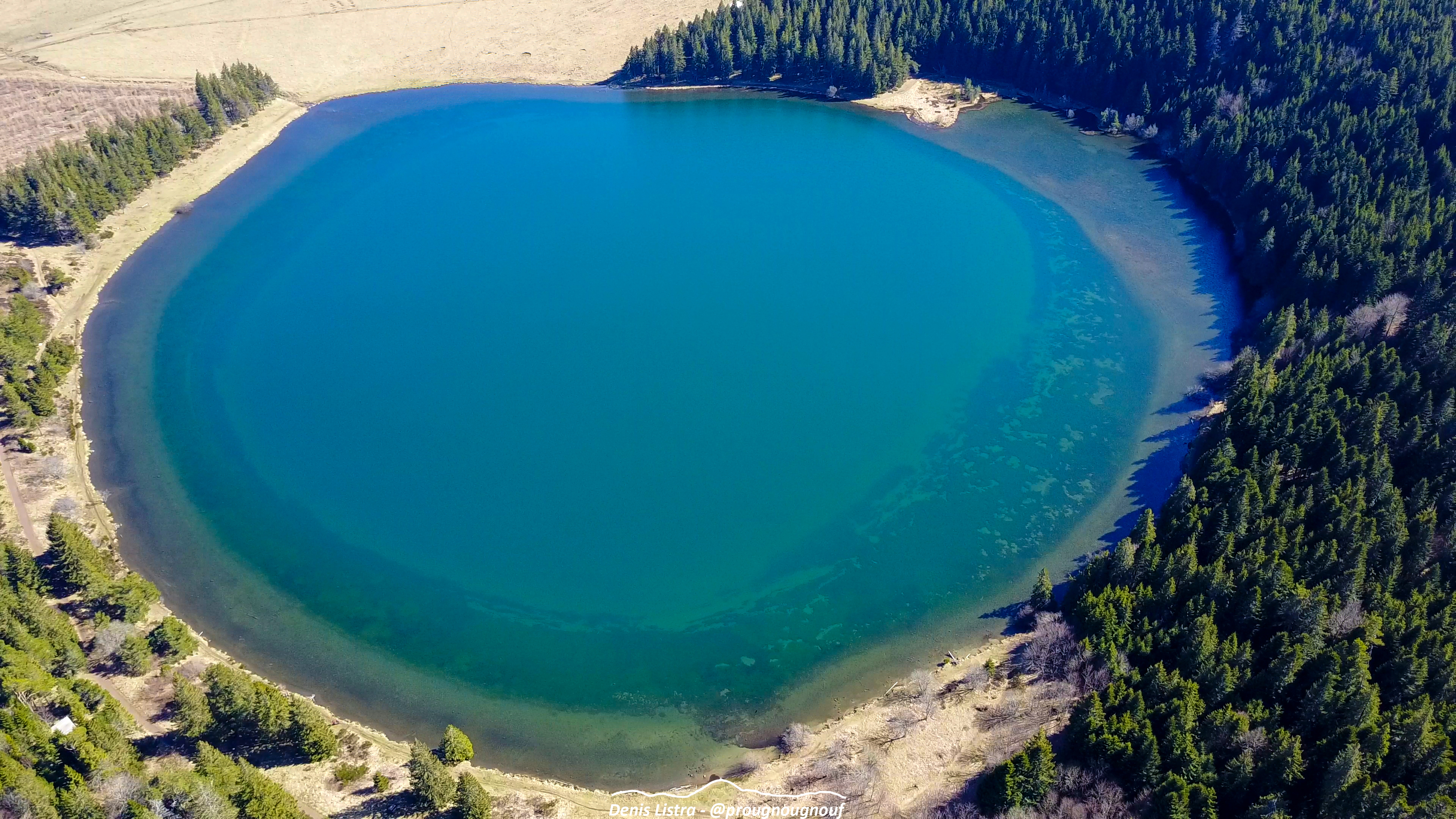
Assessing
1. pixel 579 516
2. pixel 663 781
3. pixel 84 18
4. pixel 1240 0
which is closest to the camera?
pixel 663 781

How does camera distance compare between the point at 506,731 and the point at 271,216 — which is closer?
the point at 506,731

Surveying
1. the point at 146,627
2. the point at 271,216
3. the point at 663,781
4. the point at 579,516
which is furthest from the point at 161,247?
the point at 663,781

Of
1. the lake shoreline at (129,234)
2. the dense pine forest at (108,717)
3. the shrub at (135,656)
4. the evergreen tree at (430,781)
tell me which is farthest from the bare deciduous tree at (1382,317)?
the shrub at (135,656)

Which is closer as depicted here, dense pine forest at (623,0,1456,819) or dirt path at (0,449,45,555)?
dense pine forest at (623,0,1456,819)

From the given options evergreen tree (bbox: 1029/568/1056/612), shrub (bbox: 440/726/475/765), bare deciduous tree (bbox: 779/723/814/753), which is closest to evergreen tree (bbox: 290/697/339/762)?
shrub (bbox: 440/726/475/765)

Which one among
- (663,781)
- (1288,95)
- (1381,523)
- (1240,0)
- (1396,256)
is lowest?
(663,781)

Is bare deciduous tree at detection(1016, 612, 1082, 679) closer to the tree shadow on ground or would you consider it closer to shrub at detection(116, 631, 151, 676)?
the tree shadow on ground

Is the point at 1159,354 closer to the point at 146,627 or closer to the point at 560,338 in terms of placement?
the point at 560,338
